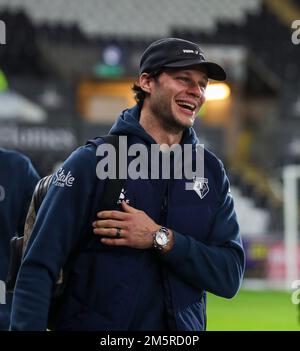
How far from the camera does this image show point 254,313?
10242 millimetres

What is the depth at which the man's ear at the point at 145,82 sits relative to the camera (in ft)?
9.86

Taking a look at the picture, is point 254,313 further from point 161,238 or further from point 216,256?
point 161,238

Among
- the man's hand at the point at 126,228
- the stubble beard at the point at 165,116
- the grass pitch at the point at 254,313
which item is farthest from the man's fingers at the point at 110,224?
the grass pitch at the point at 254,313

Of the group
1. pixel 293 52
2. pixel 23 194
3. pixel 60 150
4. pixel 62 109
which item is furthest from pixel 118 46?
pixel 23 194

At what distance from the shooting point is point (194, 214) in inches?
114

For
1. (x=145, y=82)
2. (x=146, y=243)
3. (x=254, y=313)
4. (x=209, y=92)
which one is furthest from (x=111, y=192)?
(x=209, y=92)

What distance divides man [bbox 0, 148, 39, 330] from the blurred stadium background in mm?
10429

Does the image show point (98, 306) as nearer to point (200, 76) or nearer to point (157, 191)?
point (157, 191)

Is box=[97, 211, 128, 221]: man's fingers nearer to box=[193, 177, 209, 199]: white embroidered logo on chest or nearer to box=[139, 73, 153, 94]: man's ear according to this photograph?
box=[193, 177, 209, 199]: white embroidered logo on chest

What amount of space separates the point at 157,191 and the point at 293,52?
2109 cm

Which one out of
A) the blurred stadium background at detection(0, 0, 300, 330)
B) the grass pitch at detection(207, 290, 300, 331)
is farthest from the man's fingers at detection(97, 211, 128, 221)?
the blurred stadium background at detection(0, 0, 300, 330)

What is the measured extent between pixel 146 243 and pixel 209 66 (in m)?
0.67

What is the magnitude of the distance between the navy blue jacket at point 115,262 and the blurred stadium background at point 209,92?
1118 cm

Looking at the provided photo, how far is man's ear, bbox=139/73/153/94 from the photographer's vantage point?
300cm
